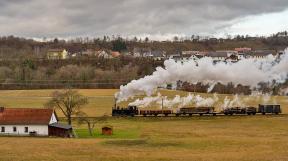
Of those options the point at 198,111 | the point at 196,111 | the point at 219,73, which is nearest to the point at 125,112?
the point at 196,111

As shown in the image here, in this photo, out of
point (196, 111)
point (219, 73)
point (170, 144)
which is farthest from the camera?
point (196, 111)

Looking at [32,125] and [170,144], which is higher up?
[32,125]

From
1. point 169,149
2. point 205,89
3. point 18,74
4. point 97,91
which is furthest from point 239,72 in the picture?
point 18,74

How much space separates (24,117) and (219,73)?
3268 centimetres

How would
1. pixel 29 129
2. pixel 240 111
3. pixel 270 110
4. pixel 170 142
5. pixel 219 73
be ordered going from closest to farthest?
1. pixel 170 142
2. pixel 29 129
3. pixel 219 73
4. pixel 240 111
5. pixel 270 110

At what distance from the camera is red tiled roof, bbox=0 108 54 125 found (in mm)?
67312

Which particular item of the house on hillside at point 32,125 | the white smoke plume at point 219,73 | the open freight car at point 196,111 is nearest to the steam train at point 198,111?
the open freight car at point 196,111

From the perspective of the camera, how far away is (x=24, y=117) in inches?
2694

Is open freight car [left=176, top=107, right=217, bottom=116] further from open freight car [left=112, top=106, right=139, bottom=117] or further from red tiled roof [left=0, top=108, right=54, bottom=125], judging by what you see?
red tiled roof [left=0, top=108, right=54, bottom=125]

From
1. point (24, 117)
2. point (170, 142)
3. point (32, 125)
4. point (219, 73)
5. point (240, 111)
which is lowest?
point (170, 142)

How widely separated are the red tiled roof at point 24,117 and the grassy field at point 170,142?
4.95 m

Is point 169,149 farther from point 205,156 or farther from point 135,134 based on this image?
point 135,134

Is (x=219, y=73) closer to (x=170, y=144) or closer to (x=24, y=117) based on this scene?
(x=24, y=117)

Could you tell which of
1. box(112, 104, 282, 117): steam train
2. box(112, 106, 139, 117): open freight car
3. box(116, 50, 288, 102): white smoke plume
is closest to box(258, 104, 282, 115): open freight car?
box(112, 104, 282, 117): steam train
